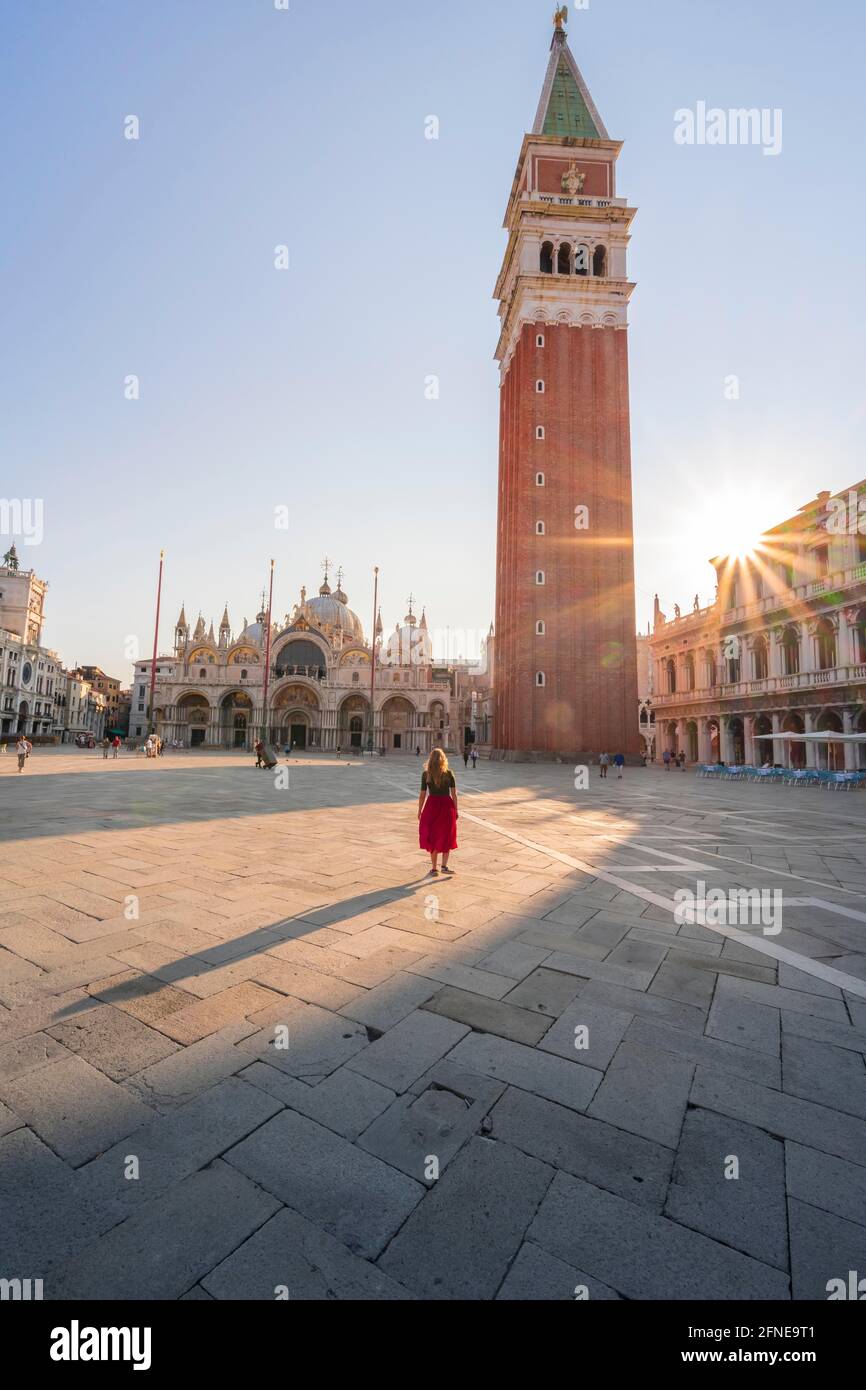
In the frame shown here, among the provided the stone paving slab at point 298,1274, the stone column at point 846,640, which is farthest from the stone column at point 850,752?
the stone paving slab at point 298,1274

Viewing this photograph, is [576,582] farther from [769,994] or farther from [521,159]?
[769,994]

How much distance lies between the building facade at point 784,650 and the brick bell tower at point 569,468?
17.1 ft

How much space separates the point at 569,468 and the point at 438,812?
117 ft

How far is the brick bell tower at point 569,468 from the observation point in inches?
1401

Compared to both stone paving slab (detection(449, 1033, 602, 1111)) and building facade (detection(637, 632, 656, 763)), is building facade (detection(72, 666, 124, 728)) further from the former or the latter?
stone paving slab (detection(449, 1033, 602, 1111))

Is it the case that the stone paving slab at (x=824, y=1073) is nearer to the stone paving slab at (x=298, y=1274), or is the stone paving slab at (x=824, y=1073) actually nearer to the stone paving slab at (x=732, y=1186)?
the stone paving slab at (x=732, y=1186)

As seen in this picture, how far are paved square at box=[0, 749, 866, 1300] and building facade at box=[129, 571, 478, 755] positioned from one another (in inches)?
2110

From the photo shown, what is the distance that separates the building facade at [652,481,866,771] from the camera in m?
26.2

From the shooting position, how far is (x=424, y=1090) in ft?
8.36

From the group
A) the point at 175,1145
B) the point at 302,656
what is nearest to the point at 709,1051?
the point at 175,1145

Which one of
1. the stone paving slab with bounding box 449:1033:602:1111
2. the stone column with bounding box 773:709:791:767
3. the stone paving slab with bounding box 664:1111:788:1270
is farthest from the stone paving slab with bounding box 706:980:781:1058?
the stone column with bounding box 773:709:791:767

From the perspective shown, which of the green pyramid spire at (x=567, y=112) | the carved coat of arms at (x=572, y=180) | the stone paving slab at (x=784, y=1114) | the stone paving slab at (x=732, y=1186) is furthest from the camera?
the green pyramid spire at (x=567, y=112)

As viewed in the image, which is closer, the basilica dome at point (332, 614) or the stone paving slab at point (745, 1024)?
the stone paving slab at point (745, 1024)
